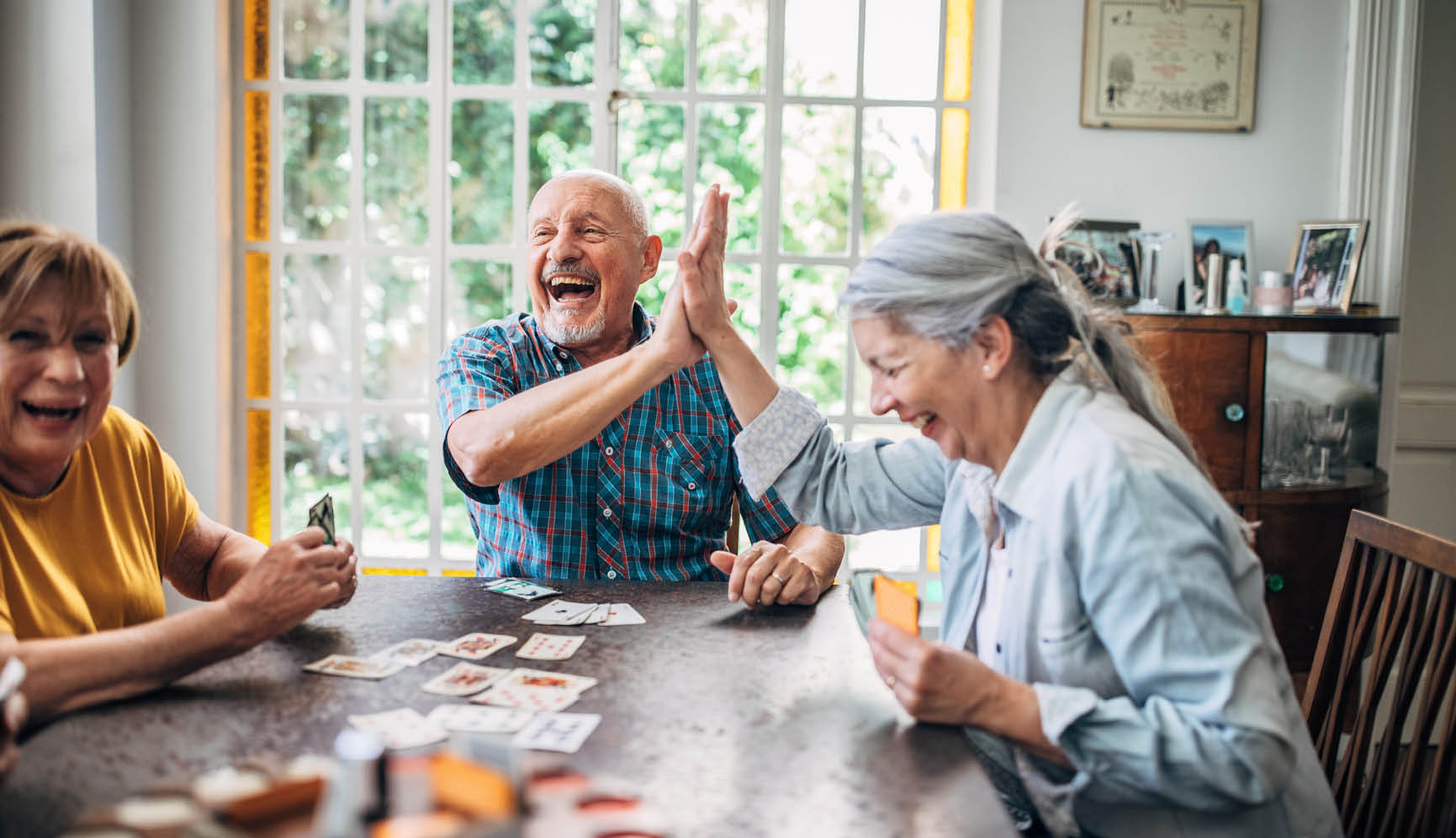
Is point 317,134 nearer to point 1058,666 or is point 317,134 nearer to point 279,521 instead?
point 279,521

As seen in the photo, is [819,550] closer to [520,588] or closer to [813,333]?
[520,588]

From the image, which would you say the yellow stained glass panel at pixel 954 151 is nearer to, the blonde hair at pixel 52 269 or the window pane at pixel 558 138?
the window pane at pixel 558 138

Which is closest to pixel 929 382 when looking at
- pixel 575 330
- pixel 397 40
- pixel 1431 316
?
pixel 575 330

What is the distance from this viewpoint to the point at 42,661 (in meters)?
1.18

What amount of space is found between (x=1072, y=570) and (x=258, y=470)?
3.07 metres

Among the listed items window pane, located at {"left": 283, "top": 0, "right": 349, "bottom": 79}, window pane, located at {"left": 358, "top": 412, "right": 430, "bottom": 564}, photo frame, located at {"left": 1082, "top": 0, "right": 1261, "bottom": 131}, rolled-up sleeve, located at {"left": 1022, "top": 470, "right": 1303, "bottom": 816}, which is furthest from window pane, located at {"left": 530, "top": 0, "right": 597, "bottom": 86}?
rolled-up sleeve, located at {"left": 1022, "top": 470, "right": 1303, "bottom": 816}

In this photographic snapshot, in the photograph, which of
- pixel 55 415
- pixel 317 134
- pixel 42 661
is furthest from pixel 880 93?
pixel 42 661

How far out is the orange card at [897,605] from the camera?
1324mm

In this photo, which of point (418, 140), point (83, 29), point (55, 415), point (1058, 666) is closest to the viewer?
point (1058, 666)

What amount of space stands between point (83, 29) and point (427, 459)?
1.58m

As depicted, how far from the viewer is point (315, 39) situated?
3.49 metres

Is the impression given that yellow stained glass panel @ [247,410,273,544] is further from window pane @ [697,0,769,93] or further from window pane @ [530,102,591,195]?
window pane @ [697,0,769,93]

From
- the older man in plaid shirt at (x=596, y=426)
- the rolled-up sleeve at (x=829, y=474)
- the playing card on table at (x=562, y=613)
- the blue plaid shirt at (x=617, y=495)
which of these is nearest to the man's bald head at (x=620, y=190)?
the older man in plaid shirt at (x=596, y=426)

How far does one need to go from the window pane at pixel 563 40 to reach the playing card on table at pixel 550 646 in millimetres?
2432
